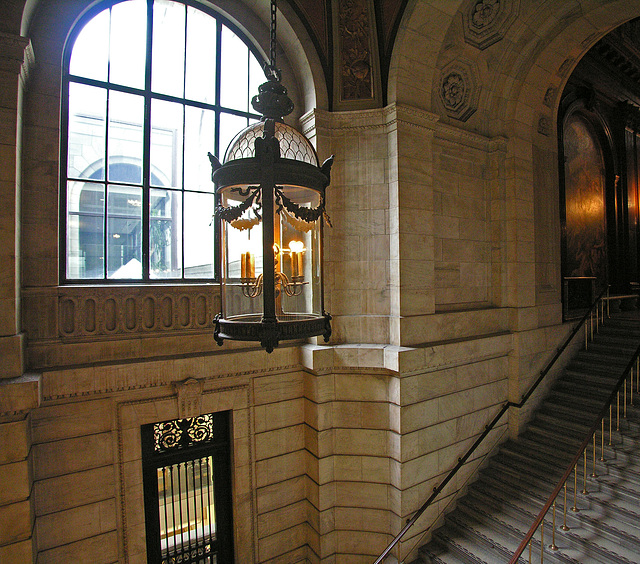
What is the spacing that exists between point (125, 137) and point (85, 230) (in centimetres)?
133

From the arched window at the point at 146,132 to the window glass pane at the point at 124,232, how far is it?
12 millimetres

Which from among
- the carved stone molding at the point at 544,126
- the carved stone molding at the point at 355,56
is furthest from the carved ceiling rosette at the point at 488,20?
the carved stone molding at the point at 544,126

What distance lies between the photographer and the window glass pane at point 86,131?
4715mm

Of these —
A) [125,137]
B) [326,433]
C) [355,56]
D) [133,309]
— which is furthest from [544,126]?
[133,309]

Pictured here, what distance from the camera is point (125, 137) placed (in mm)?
5020

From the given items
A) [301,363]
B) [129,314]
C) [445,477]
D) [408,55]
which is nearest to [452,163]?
[408,55]

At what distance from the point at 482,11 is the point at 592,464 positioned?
715 centimetres

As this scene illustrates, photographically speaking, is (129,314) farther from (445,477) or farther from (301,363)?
(445,477)

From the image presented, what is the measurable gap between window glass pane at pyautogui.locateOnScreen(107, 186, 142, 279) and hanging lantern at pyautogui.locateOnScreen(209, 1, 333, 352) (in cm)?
211

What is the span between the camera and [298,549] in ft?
18.9

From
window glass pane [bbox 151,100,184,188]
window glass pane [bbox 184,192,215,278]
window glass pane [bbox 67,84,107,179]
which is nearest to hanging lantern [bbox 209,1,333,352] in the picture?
window glass pane [bbox 184,192,215,278]

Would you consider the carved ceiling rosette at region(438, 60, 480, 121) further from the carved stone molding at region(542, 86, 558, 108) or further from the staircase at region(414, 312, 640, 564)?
the staircase at region(414, 312, 640, 564)

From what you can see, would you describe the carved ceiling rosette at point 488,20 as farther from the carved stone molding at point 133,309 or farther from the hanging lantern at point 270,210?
the carved stone molding at point 133,309

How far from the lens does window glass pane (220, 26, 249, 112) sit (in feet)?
18.8
